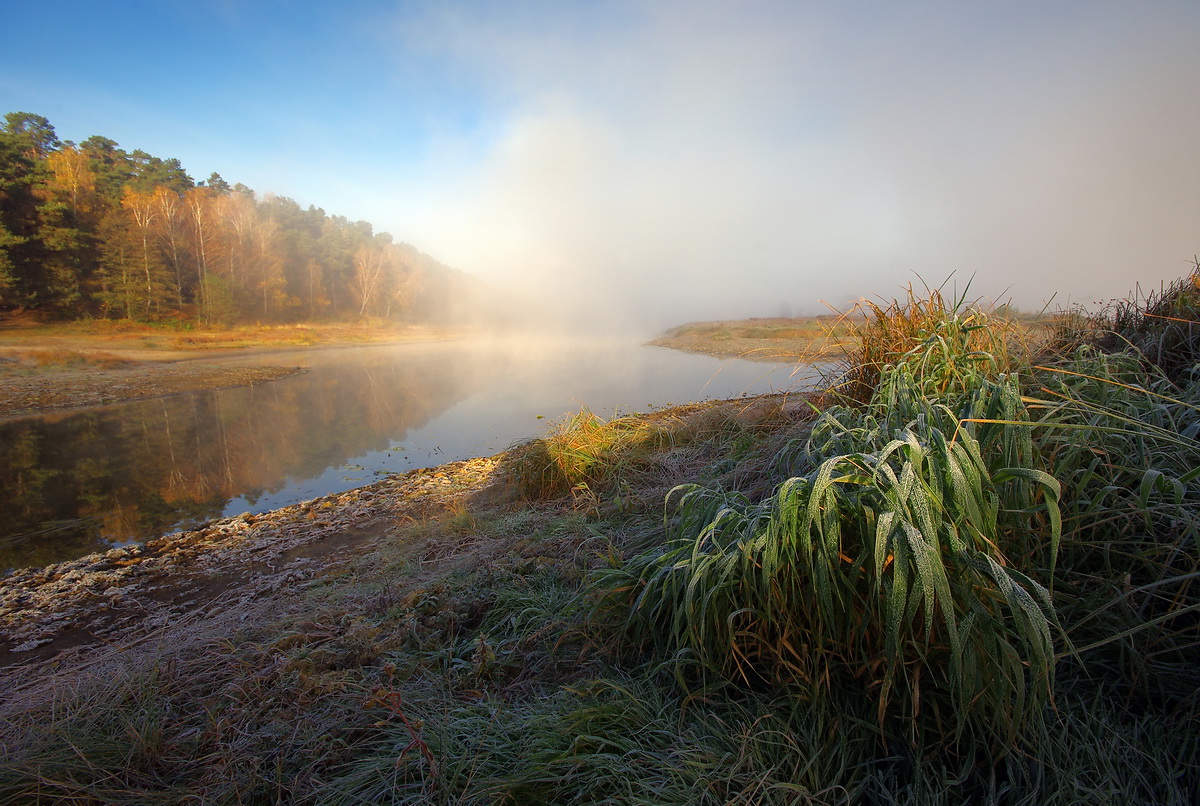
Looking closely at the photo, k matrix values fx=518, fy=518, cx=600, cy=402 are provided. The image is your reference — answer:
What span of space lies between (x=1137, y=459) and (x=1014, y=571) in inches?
39.5

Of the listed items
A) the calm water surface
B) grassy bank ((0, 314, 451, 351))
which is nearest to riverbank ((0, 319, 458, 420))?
grassy bank ((0, 314, 451, 351))

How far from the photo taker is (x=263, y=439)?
951cm

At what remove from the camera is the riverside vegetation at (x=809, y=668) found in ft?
4.08

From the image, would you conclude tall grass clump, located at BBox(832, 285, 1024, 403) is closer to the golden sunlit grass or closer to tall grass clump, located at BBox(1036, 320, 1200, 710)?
tall grass clump, located at BBox(1036, 320, 1200, 710)

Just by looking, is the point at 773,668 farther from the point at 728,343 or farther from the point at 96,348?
the point at 96,348

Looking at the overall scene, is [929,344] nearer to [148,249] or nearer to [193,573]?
[193,573]

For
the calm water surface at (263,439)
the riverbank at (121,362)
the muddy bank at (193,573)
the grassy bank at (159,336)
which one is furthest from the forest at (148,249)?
the muddy bank at (193,573)

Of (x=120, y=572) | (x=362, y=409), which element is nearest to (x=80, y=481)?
(x=120, y=572)

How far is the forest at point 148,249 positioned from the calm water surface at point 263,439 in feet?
65.2

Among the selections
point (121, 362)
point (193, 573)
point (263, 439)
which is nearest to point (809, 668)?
point (193, 573)

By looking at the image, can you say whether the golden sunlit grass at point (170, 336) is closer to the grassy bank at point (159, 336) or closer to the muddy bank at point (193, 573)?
the grassy bank at point (159, 336)

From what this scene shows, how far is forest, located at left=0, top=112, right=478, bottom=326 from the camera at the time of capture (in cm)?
2631

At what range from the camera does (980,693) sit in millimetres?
1206

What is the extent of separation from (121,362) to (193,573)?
58.1 ft
